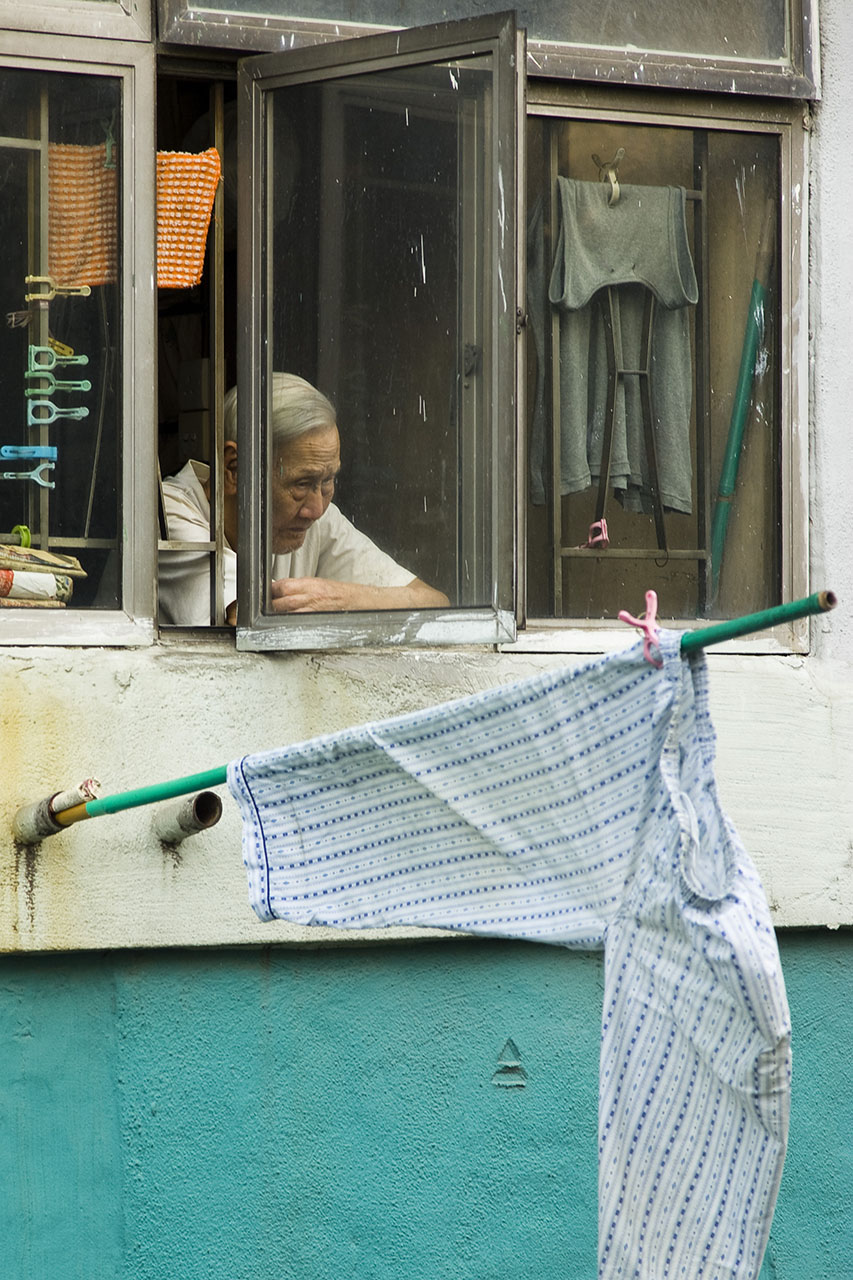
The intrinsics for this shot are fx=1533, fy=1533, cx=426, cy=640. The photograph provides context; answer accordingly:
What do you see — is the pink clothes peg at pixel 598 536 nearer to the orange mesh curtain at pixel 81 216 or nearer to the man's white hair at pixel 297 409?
the man's white hair at pixel 297 409

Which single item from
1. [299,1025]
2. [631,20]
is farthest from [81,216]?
[299,1025]

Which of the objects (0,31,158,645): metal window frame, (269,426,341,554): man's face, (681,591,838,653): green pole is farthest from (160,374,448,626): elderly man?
(681,591,838,653): green pole

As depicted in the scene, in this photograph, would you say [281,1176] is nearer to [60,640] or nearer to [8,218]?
[60,640]

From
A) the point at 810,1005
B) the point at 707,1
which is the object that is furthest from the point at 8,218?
the point at 810,1005

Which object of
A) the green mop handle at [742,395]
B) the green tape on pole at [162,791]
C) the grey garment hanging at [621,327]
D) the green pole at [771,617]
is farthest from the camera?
the green mop handle at [742,395]

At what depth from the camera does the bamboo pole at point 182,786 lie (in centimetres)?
184

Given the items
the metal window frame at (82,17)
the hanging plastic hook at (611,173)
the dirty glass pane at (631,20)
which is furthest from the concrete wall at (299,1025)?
the dirty glass pane at (631,20)

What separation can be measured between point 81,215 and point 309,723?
1.25 meters

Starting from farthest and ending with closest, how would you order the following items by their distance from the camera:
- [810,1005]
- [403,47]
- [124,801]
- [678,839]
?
1. [810,1005]
2. [403,47]
3. [124,801]
4. [678,839]

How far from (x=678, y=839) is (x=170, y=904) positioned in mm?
1570

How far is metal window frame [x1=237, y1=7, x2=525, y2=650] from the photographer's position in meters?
3.16

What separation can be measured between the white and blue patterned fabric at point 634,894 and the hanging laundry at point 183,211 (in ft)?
5.21

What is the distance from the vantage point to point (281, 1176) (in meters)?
3.40

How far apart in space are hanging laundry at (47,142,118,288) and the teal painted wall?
1521mm
